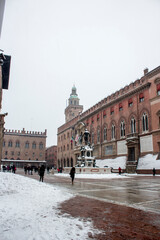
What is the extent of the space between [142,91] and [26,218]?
103 feet

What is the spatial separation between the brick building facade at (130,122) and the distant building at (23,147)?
1400 inches

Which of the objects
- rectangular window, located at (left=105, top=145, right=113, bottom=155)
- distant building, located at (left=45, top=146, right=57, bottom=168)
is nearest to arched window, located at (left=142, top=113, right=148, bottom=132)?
rectangular window, located at (left=105, top=145, right=113, bottom=155)

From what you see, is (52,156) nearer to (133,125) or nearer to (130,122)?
(130,122)

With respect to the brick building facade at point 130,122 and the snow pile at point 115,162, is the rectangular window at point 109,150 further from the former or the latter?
the snow pile at point 115,162

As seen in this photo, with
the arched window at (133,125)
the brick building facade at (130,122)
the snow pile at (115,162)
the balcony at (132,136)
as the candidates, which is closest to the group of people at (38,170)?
the brick building facade at (130,122)

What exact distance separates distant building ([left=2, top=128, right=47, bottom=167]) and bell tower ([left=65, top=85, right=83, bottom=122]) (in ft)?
49.7

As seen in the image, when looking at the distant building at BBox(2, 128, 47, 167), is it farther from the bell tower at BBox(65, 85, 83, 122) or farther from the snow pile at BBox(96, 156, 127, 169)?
the snow pile at BBox(96, 156, 127, 169)

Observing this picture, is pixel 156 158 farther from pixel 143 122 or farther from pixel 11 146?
pixel 11 146

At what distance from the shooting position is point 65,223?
4.18 meters

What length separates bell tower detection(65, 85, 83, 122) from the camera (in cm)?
8731

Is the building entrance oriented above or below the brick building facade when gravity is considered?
below

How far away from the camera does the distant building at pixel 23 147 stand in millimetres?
72812

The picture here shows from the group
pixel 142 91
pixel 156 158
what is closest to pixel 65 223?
pixel 156 158

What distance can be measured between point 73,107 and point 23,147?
27863mm
